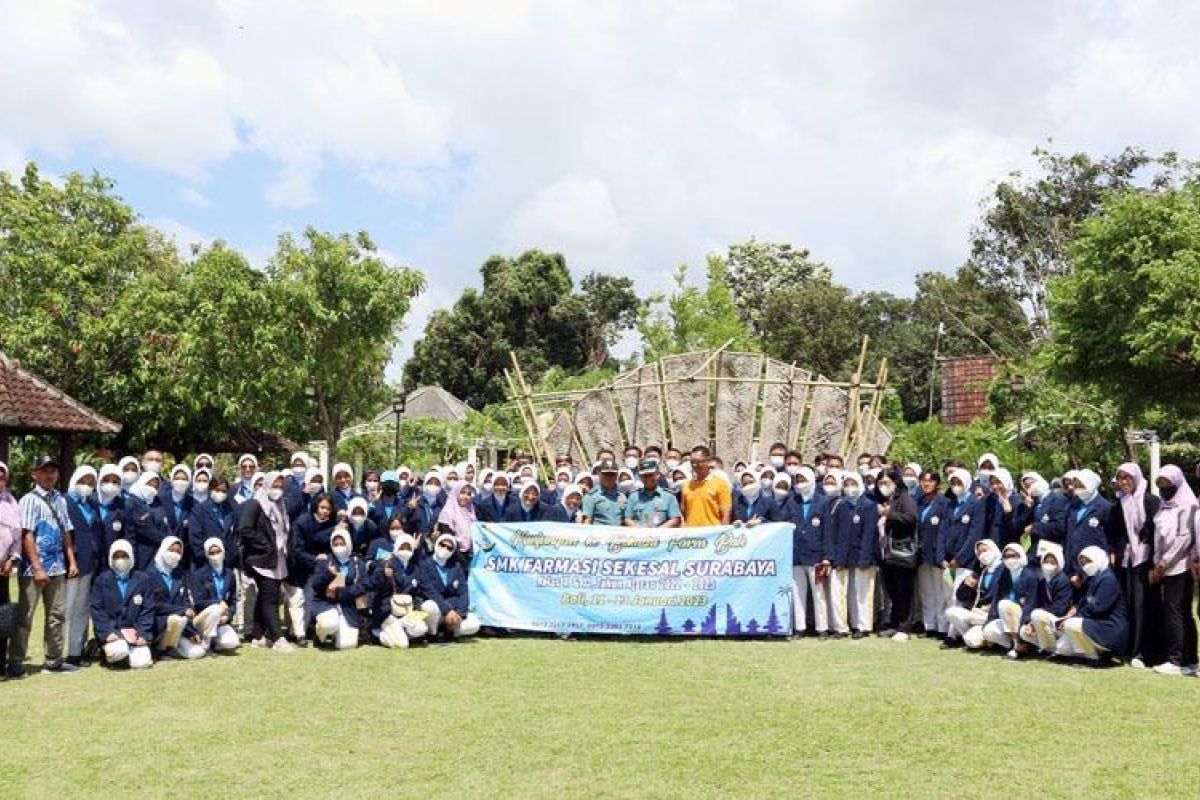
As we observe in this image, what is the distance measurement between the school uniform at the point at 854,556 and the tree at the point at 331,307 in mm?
13346

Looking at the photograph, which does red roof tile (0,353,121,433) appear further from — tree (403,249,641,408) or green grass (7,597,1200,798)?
tree (403,249,641,408)

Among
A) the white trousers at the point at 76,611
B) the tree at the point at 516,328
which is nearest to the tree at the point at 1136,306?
the white trousers at the point at 76,611

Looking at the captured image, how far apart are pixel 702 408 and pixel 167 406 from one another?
10.1 metres

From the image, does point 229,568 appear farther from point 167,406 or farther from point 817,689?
point 167,406

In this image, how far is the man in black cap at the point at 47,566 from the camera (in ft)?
27.6

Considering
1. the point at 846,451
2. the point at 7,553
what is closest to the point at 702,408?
the point at 846,451

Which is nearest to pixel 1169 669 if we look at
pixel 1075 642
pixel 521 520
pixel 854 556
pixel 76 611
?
pixel 1075 642

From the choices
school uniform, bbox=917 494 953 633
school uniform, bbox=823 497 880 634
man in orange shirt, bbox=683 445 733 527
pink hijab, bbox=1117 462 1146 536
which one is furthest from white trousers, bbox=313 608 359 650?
pink hijab, bbox=1117 462 1146 536

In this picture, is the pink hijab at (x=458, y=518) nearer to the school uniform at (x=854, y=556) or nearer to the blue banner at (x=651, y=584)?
the blue banner at (x=651, y=584)

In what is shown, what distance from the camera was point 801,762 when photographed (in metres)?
5.91

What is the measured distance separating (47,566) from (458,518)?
11.7 feet

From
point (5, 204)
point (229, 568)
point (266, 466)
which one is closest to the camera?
point (229, 568)

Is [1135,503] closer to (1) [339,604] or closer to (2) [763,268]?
(1) [339,604]

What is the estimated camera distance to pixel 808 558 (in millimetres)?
10336
